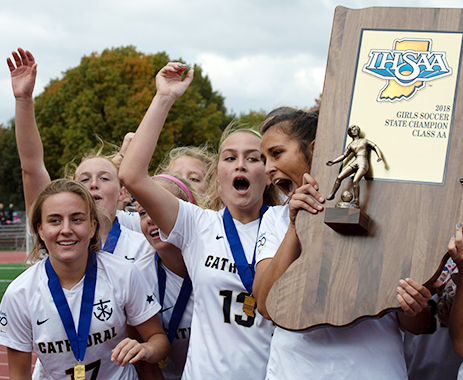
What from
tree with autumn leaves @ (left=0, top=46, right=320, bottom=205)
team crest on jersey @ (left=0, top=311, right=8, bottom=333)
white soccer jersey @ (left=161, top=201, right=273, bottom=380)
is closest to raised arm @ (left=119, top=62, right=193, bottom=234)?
white soccer jersey @ (left=161, top=201, right=273, bottom=380)

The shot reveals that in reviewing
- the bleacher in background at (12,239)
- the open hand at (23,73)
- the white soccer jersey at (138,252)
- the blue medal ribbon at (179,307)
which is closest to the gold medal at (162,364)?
the blue medal ribbon at (179,307)

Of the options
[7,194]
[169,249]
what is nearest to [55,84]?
[7,194]

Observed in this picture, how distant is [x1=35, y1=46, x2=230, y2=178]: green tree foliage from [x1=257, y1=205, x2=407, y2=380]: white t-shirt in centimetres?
2322

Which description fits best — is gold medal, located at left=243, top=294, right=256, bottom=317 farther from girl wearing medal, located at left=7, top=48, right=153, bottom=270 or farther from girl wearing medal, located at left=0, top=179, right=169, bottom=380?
girl wearing medal, located at left=7, top=48, right=153, bottom=270

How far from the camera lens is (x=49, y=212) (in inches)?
109

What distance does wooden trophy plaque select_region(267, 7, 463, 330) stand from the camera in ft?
6.10

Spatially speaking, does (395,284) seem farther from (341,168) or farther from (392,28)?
(392,28)

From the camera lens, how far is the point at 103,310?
2721 millimetres

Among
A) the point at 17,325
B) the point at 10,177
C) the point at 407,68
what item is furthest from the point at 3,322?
the point at 10,177

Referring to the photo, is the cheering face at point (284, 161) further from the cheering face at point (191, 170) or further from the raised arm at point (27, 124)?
the cheering face at point (191, 170)

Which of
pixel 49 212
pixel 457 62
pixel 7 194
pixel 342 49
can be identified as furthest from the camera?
pixel 7 194

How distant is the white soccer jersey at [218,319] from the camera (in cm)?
252

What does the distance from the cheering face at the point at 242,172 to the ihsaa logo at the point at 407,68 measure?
1.05 metres

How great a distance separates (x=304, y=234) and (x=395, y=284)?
15.5 inches
